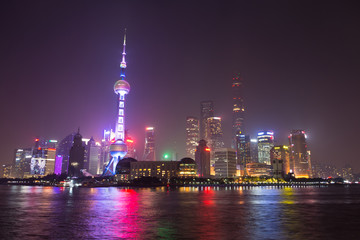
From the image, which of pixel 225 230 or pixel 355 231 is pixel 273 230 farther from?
pixel 355 231

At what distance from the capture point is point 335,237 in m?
28.2

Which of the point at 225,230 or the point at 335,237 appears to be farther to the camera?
the point at 225,230

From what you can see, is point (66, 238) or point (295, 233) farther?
point (295, 233)

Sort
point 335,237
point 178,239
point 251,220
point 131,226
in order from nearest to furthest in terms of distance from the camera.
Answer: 1. point 178,239
2. point 335,237
3. point 131,226
4. point 251,220

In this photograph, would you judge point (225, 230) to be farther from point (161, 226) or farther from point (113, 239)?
point (113, 239)

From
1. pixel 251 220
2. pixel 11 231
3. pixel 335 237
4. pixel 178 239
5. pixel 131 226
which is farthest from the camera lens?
pixel 251 220

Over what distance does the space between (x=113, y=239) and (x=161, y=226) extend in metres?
8.39

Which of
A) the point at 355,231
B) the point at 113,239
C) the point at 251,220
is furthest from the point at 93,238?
the point at 355,231

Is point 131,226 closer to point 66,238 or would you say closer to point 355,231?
point 66,238

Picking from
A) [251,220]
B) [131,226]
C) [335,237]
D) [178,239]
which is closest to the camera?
[178,239]

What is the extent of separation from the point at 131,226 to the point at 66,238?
8195 mm

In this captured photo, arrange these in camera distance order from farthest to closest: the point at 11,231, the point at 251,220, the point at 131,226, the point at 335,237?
the point at 251,220 → the point at 131,226 → the point at 11,231 → the point at 335,237

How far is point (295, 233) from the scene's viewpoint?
2973 cm

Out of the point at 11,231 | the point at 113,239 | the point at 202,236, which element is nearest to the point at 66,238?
the point at 113,239
